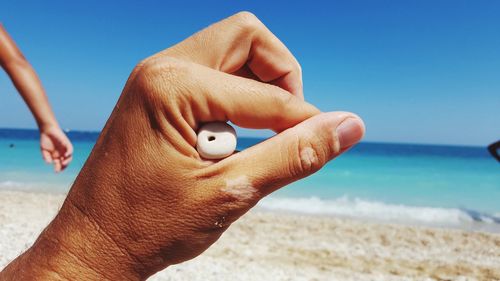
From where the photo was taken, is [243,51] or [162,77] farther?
[243,51]

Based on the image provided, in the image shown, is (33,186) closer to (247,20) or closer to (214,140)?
(247,20)

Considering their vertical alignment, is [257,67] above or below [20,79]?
above

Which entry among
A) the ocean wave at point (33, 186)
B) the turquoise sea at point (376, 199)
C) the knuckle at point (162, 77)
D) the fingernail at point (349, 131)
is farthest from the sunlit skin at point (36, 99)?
the ocean wave at point (33, 186)

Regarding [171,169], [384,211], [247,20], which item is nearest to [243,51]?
[247,20]

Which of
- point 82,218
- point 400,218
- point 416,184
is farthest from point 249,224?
point 416,184

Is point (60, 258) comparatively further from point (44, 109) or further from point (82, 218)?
point (44, 109)
